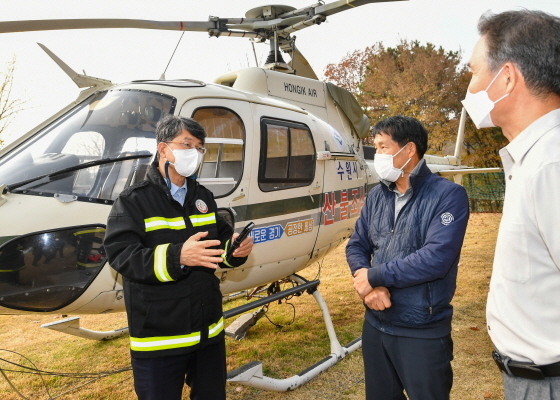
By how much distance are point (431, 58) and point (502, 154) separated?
65.0 feet

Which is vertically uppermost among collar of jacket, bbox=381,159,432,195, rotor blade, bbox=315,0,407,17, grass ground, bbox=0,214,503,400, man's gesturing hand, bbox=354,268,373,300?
rotor blade, bbox=315,0,407,17

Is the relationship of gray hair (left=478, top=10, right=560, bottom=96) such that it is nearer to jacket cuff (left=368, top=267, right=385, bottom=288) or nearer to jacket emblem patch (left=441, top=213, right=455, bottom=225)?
jacket emblem patch (left=441, top=213, right=455, bottom=225)

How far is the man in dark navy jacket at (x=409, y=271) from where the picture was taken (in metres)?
2.07

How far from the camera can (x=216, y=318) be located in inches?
87.6

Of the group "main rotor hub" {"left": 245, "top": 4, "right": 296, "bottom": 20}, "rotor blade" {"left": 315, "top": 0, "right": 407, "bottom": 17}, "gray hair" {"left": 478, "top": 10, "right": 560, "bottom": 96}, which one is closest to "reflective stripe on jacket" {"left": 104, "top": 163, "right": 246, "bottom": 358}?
"gray hair" {"left": 478, "top": 10, "right": 560, "bottom": 96}

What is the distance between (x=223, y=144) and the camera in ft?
11.1

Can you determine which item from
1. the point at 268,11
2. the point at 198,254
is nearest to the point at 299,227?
the point at 198,254

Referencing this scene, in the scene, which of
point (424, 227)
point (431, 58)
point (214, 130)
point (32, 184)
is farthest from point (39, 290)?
point (431, 58)

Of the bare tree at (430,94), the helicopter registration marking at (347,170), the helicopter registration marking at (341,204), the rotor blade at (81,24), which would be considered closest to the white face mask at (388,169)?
the helicopter registration marking at (341,204)

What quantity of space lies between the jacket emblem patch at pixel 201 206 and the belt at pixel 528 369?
1514 mm

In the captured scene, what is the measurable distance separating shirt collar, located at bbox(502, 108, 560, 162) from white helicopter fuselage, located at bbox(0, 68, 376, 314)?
218 cm

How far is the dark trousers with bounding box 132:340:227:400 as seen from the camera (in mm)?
2016

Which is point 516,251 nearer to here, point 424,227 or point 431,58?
point 424,227

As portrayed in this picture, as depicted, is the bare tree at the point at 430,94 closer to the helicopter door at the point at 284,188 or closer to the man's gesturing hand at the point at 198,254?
the helicopter door at the point at 284,188
